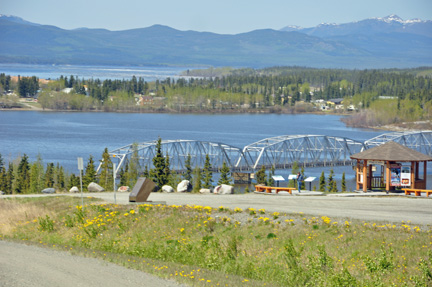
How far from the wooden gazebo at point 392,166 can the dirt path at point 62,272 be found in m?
22.8

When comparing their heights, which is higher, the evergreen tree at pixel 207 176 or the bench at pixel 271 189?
the bench at pixel 271 189

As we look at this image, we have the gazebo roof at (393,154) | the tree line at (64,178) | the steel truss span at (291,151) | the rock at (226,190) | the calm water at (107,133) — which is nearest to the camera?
the rock at (226,190)

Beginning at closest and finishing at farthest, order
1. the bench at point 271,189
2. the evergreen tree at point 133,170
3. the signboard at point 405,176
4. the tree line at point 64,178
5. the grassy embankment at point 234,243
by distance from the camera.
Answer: the grassy embankment at point 234,243, the bench at point 271,189, the signboard at point 405,176, the tree line at point 64,178, the evergreen tree at point 133,170

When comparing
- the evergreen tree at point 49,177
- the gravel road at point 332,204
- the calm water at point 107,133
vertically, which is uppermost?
the gravel road at point 332,204

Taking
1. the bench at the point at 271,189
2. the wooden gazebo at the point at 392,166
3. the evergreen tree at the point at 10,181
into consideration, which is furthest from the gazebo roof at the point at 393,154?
the evergreen tree at the point at 10,181

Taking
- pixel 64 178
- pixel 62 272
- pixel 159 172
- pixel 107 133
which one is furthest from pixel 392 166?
pixel 107 133

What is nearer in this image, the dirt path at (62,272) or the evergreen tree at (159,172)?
the dirt path at (62,272)

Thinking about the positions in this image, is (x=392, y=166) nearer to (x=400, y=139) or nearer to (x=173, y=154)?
(x=173, y=154)

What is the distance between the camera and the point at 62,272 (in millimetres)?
19812

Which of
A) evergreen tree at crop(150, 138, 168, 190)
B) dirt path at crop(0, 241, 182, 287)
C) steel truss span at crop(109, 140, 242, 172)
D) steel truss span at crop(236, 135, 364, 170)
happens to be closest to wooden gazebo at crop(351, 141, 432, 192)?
evergreen tree at crop(150, 138, 168, 190)

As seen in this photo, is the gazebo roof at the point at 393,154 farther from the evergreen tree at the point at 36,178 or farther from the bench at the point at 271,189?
the evergreen tree at the point at 36,178

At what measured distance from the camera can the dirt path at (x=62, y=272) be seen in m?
18.8

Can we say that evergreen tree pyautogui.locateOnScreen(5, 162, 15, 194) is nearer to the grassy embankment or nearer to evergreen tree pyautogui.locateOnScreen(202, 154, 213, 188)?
evergreen tree pyautogui.locateOnScreen(202, 154, 213, 188)

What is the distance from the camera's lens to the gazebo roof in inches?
1608
